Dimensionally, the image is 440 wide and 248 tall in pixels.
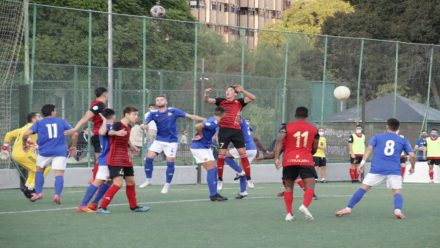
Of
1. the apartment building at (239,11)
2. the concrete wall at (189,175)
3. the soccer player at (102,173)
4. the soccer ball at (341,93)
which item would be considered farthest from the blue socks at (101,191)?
the apartment building at (239,11)

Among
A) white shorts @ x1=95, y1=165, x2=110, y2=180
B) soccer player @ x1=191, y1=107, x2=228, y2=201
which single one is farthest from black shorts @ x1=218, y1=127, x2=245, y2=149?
white shorts @ x1=95, y1=165, x2=110, y2=180

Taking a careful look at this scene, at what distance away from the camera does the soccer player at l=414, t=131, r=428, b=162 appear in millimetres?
37750

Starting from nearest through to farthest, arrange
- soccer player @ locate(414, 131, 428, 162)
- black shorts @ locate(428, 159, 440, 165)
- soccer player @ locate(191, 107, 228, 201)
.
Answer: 1. soccer player @ locate(191, 107, 228, 201)
2. black shorts @ locate(428, 159, 440, 165)
3. soccer player @ locate(414, 131, 428, 162)

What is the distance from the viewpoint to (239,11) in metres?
Answer: 106

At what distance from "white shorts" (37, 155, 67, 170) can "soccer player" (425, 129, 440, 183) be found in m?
19.7

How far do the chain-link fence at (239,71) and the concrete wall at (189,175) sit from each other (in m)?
0.38

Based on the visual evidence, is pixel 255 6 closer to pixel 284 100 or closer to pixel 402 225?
pixel 284 100

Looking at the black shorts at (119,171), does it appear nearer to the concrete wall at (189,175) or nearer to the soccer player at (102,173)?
the soccer player at (102,173)

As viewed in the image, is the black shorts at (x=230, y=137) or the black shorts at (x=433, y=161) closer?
the black shorts at (x=230, y=137)

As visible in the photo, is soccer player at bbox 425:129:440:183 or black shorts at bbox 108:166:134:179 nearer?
black shorts at bbox 108:166:134:179

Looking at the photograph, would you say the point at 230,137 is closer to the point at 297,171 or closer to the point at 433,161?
the point at 297,171

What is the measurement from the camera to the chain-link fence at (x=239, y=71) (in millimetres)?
26984

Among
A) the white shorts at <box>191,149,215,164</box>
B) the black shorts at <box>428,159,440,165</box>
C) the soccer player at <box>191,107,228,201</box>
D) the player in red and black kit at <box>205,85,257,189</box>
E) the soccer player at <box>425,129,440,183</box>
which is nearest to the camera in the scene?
the soccer player at <box>191,107,228,201</box>

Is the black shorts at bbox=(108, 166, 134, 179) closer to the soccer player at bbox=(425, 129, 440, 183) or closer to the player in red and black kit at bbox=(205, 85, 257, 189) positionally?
the player in red and black kit at bbox=(205, 85, 257, 189)
